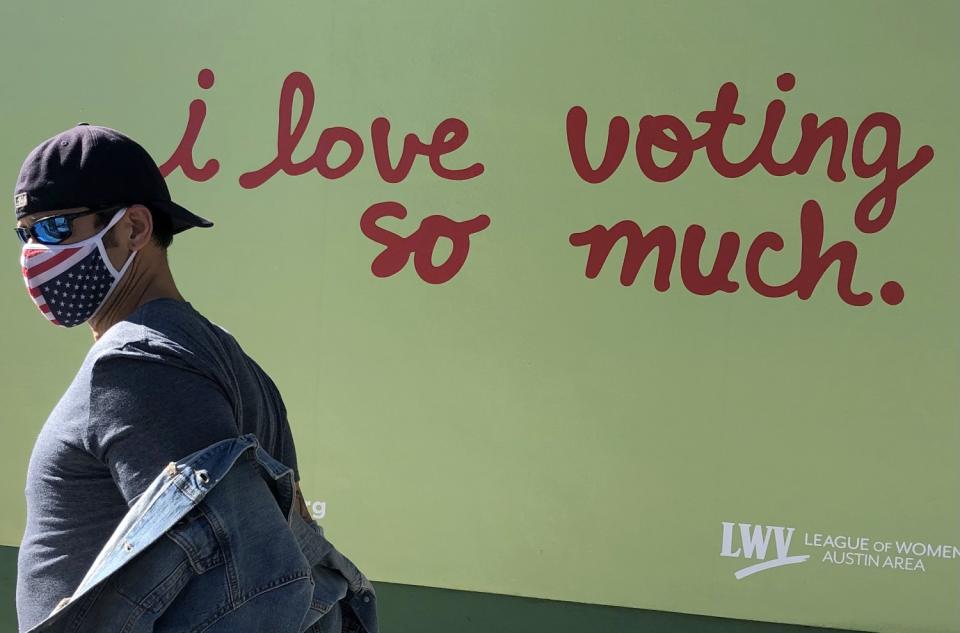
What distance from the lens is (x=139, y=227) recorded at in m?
1.65

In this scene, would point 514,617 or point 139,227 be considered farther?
point 514,617

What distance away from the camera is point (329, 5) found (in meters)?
3.75

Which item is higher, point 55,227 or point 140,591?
point 55,227

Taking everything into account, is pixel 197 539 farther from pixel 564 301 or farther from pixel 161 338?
pixel 564 301

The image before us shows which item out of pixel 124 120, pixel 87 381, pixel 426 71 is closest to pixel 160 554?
pixel 87 381

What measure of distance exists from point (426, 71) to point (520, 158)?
0.48m

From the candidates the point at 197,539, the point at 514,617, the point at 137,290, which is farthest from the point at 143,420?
the point at 514,617

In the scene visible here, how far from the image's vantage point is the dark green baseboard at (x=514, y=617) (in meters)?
3.61

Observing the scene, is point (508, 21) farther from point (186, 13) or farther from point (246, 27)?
point (186, 13)

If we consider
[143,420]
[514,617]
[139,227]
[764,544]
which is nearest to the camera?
[143,420]

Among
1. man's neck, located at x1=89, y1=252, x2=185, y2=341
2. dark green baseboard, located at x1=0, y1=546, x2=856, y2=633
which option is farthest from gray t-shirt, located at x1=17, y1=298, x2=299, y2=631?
dark green baseboard, located at x1=0, y1=546, x2=856, y2=633

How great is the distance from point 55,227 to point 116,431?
0.41m

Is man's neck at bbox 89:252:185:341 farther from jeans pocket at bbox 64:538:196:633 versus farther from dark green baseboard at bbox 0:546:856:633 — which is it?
dark green baseboard at bbox 0:546:856:633

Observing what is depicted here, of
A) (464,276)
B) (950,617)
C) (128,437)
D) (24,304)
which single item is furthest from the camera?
(24,304)
